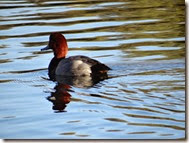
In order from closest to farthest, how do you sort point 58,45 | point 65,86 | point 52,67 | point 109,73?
point 65,86 → point 109,73 → point 52,67 → point 58,45

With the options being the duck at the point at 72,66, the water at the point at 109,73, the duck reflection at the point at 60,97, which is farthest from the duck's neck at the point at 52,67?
the duck reflection at the point at 60,97

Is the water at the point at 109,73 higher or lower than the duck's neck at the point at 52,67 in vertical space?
higher

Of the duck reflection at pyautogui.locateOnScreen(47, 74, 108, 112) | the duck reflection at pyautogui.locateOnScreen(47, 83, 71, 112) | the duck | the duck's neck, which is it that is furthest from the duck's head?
the duck reflection at pyautogui.locateOnScreen(47, 83, 71, 112)

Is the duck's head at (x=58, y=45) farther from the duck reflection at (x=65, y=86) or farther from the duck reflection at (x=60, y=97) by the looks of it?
the duck reflection at (x=60, y=97)

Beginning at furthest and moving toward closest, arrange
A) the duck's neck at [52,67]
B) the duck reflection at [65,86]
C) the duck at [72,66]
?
1. the duck's neck at [52,67]
2. the duck at [72,66]
3. the duck reflection at [65,86]

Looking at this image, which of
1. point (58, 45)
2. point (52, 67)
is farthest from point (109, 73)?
point (58, 45)

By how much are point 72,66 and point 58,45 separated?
2.28 feet

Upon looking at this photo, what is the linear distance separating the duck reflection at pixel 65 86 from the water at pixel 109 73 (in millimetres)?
14

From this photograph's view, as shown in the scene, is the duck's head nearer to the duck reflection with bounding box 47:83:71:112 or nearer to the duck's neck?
the duck's neck

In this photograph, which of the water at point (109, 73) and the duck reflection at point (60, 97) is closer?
the water at point (109, 73)

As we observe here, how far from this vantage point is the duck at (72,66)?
913 centimetres

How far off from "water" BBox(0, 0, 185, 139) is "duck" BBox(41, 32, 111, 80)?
15cm

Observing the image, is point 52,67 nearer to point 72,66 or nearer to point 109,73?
point 72,66

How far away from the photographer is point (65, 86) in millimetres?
8672
